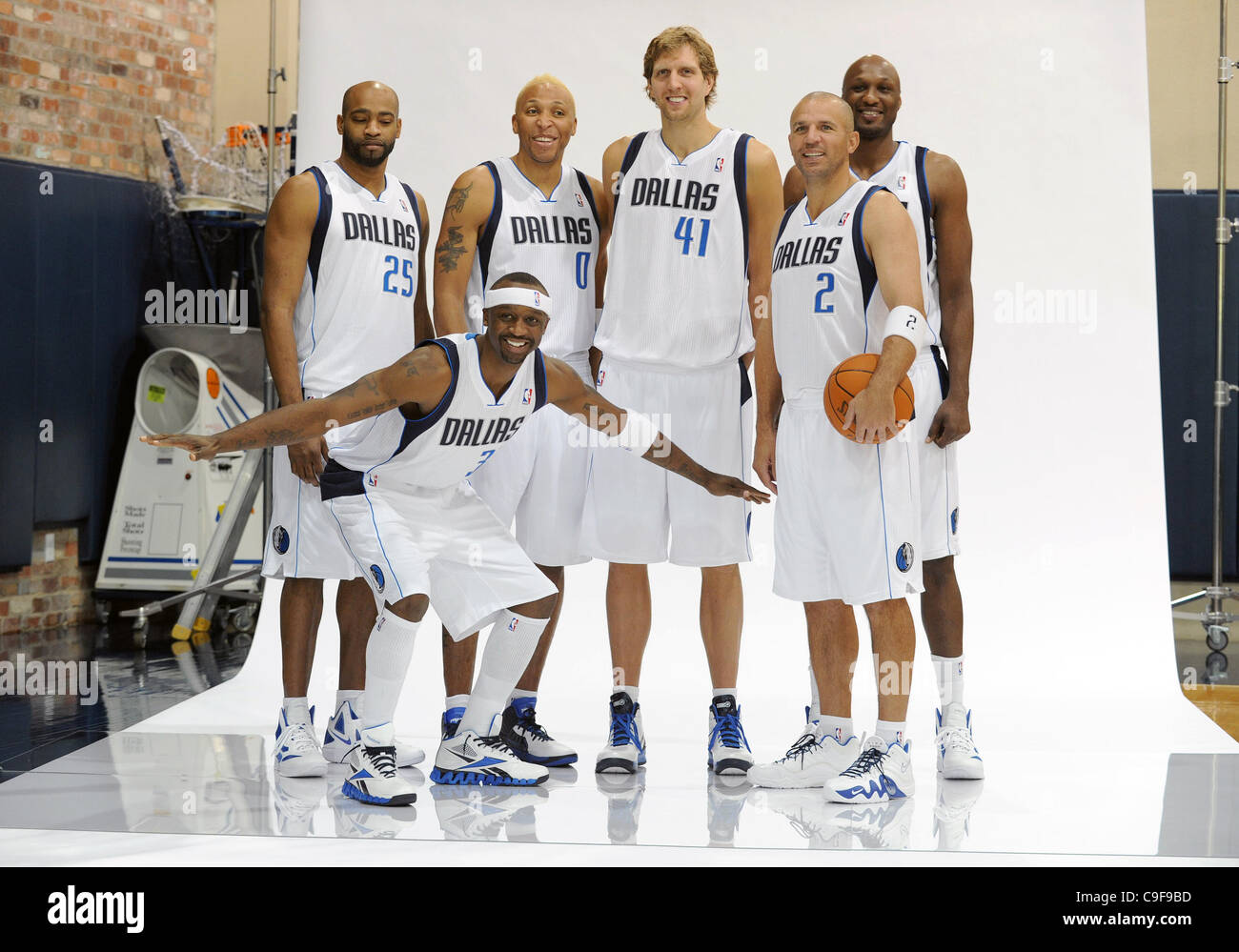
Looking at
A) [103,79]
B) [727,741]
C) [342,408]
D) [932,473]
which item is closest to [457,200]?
[342,408]

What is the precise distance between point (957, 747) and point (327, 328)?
2021 millimetres

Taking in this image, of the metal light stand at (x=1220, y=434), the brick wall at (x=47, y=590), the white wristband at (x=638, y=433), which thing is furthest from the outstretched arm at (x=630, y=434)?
the brick wall at (x=47, y=590)

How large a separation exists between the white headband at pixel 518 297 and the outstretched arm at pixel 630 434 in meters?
0.20

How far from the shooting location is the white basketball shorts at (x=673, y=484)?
347cm

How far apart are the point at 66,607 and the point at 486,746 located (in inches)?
150

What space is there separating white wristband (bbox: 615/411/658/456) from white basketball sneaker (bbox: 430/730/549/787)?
85 centimetres

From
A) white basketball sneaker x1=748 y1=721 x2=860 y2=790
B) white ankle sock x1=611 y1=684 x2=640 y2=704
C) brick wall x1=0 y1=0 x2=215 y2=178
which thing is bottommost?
white basketball sneaker x1=748 y1=721 x2=860 y2=790

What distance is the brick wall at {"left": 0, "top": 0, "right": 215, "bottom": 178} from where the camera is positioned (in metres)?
6.00

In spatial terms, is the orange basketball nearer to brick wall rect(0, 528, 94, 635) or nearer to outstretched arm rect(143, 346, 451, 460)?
outstretched arm rect(143, 346, 451, 460)

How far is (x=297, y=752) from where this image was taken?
3428 millimetres

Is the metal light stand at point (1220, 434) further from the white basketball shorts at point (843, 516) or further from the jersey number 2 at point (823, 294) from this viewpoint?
the jersey number 2 at point (823, 294)

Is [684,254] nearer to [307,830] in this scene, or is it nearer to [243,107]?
[307,830]

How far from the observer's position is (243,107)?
713cm

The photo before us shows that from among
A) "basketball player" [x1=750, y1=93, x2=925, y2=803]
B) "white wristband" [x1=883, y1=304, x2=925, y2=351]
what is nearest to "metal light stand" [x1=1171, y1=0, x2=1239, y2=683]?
"basketball player" [x1=750, y1=93, x2=925, y2=803]
